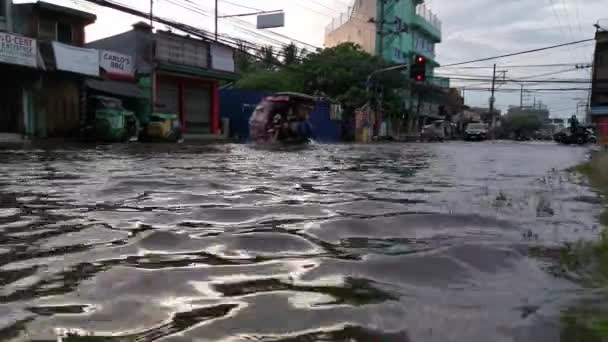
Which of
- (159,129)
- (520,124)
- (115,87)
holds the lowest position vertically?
(159,129)

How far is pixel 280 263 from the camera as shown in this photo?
3.21 meters

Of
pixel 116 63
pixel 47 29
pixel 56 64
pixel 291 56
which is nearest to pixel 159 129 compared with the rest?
pixel 116 63

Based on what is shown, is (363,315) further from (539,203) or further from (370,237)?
(539,203)

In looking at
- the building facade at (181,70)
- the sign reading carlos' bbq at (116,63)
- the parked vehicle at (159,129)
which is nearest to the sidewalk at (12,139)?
the sign reading carlos' bbq at (116,63)

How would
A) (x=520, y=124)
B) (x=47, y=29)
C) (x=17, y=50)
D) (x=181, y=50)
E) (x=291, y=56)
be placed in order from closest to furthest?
(x=17, y=50)
(x=47, y=29)
(x=181, y=50)
(x=291, y=56)
(x=520, y=124)

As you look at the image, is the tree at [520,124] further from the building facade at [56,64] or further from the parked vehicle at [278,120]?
the building facade at [56,64]

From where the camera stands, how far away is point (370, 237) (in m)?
4.01

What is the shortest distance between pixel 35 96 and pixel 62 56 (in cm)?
194

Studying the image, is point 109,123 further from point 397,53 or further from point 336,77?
point 397,53

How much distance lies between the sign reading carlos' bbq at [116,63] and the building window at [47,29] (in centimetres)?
207

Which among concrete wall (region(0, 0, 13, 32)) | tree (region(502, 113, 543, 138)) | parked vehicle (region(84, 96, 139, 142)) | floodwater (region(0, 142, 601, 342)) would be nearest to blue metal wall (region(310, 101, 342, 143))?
parked vehicle (region(84, 96, 139, 142))

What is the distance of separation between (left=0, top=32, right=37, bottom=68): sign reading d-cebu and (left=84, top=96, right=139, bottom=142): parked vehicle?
3012mm

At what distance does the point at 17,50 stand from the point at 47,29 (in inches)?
162

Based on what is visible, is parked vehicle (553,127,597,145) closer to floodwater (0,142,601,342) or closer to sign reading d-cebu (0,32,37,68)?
sign reading d-cebu (0,32,37,68)
